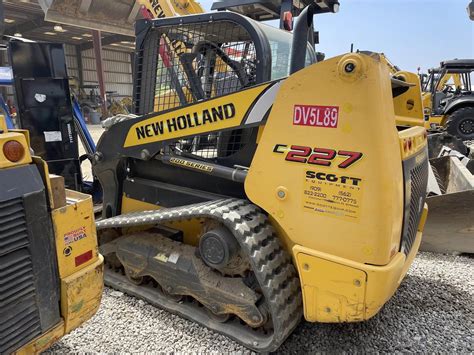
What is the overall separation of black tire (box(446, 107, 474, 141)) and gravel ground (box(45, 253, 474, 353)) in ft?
28.6

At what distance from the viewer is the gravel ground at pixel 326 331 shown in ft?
7.66

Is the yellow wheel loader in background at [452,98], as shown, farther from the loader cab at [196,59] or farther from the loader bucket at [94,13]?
the loader cab at [196,59]

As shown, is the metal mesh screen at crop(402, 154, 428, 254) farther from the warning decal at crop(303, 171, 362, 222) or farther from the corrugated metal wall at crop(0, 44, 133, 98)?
the corrugated metal wall at crop(0, 44, 133, 98)

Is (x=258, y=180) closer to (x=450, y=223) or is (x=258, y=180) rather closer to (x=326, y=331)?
(x=326, y=331)

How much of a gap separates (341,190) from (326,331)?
108 centimetres

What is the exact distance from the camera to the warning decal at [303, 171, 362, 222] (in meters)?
1.89

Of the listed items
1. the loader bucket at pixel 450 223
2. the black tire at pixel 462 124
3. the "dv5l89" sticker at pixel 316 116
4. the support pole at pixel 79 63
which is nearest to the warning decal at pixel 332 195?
the "dv5l89" sticker at pixel 316 116

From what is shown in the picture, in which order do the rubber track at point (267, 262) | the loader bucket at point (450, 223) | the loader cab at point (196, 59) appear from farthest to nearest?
the loader bucket at point (450, 223)
the loader cab at point (196, 59)
the rubber track at point (267, 262)

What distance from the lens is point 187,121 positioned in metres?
2.58

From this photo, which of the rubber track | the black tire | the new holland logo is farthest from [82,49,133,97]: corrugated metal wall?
the rubber track

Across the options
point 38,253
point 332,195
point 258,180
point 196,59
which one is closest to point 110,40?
point 196,59

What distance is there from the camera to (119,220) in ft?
9.13

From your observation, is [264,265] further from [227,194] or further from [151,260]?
[151,260]

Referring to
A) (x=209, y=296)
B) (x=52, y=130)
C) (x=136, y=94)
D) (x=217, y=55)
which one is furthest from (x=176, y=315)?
(x=52, y=130)
